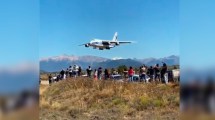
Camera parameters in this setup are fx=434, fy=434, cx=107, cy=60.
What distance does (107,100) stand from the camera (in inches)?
469

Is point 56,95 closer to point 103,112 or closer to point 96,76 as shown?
point 96,76

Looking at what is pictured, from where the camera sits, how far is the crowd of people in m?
11.9

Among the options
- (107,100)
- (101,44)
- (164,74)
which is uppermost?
(101,44)

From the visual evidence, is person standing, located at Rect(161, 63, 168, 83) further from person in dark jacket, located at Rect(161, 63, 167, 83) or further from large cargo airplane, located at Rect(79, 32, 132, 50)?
large cargo airplane, located at Rect(79, 32, 132, 50)

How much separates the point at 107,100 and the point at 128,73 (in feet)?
3.84

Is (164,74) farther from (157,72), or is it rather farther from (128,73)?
(128,73)

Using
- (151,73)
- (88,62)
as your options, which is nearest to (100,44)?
(88,62)

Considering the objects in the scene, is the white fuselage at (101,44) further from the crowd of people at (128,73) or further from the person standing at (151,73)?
the person standing at (151,73)

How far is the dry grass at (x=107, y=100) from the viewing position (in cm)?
1038

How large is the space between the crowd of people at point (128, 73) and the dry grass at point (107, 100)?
201 millimetres

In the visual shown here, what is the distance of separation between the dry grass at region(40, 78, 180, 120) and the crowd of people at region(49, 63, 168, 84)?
0.66 feet

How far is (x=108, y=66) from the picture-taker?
12.5 m

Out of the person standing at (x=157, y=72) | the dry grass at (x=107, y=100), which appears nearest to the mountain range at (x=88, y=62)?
the person standing at (x=157, y=72)


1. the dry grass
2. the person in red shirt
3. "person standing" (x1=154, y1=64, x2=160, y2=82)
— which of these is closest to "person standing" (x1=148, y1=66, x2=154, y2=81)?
"person standing" (x1=154, y1=64, x2=160, y2=82)
